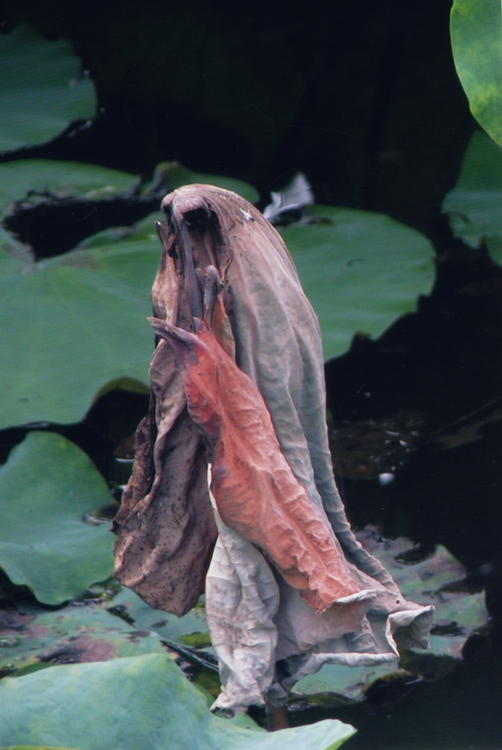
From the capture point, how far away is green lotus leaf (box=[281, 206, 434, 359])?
1.13 m

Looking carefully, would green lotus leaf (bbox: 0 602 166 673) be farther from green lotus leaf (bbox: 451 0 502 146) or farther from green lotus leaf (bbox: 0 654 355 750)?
green lotus leaf (bbox: 451 0 502 146)

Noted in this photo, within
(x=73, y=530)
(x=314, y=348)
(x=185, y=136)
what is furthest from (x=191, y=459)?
(x=185, y=136)

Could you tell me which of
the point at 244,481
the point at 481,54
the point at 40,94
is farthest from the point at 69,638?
the point at 481,54

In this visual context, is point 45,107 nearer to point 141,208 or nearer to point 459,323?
point 141,208

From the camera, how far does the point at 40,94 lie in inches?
43.7

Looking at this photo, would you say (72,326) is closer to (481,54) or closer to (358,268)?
(358,268)

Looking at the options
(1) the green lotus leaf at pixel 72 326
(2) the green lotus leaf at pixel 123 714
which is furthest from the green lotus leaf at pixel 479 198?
(2) the green lotus leaf at pixel 123 714

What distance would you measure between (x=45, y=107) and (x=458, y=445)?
84 cm

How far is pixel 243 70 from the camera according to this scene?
1096 mm

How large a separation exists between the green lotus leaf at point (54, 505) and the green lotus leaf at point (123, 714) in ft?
1.53

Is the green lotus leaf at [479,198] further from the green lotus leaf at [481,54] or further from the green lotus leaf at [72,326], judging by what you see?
the green lotus leaf at [72,326]

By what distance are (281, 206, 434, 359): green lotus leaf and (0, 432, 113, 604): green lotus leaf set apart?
42 cm

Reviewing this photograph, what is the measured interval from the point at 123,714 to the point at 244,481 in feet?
0.72

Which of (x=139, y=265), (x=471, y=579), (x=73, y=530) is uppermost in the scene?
(x=139, y=265)
